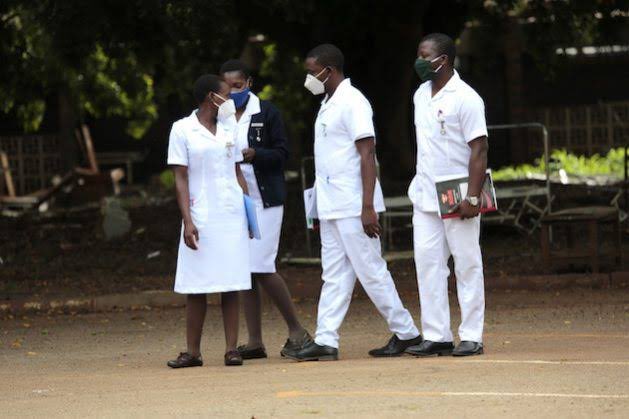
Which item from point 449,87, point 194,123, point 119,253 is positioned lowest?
point 119,253

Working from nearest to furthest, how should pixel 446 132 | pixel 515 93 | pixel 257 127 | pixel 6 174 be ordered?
pixel 446 132 < pixel 257 127 < pixel 6 174 < pixel 515 93

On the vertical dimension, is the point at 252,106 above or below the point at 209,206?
above

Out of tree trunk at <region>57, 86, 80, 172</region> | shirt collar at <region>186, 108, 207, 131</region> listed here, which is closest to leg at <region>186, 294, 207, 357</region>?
shirt collar at <region>186, 108, 207, 131</region>

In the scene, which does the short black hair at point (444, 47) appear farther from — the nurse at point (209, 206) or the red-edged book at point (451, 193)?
the nurse at point (209, 206)

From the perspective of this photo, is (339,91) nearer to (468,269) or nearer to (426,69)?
(426,69)

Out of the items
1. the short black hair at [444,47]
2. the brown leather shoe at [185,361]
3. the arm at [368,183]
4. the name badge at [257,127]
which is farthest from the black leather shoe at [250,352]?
the short black hair at [444,47]

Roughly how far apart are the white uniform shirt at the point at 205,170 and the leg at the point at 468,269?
55.4 inches

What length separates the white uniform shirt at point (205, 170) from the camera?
28.9ft

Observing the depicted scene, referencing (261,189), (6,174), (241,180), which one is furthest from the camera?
(6,174)

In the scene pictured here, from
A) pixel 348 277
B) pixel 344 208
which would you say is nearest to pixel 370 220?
pixel 344 208

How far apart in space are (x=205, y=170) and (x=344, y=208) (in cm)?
93

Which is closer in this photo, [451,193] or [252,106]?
[451,193]

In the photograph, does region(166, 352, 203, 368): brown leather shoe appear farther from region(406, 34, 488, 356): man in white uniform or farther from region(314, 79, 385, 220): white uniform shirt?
region(406, 34, 488, 356): man in white uniform

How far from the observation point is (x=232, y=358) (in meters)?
8.89
